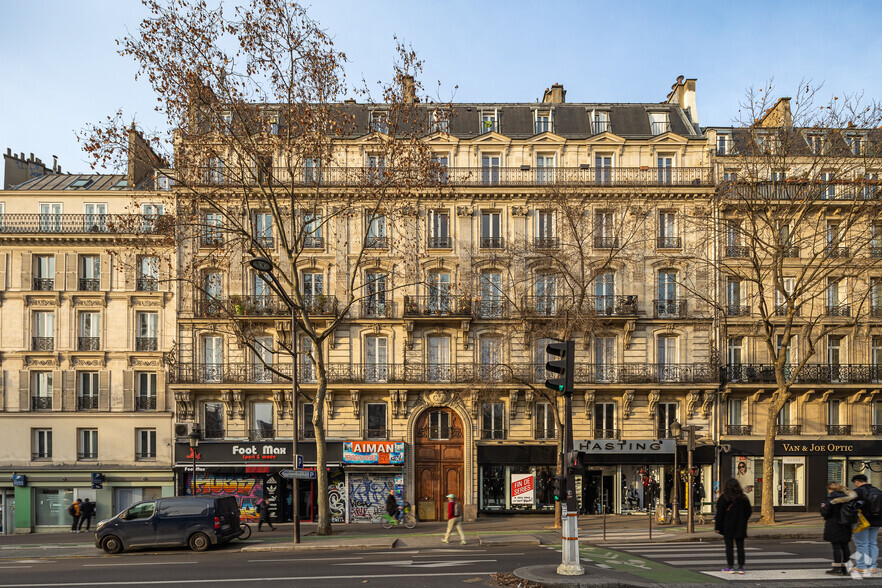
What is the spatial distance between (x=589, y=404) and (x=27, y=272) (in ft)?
83.7

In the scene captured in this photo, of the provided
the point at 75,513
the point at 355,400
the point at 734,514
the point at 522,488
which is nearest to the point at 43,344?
the point at 75,513

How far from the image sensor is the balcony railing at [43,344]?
32875 millimetres

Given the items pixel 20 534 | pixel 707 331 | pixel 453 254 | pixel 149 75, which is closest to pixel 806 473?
pixel 707 331

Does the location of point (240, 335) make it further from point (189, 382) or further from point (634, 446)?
point (634, 446)

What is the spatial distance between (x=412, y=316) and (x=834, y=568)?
67.0 feet

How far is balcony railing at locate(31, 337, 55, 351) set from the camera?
32.9 m

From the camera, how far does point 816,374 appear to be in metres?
31.9

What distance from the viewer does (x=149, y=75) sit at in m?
21.7

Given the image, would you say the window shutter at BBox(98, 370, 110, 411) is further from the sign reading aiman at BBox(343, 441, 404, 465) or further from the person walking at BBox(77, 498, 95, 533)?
the sign reading aiman at BBox(343, 441, 404, 465)

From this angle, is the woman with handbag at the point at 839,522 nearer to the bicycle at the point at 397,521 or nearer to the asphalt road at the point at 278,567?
the asphalt road at the point at 278,567

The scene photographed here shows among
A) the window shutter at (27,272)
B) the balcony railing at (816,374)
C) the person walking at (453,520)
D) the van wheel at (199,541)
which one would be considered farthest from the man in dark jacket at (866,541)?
the window shutter at (27,272)

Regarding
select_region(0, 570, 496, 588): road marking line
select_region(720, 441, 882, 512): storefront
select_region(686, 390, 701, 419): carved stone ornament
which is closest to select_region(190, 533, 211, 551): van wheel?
select_region(0, 570, 496, 588): road marking line

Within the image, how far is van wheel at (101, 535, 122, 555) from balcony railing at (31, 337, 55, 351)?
1541 centimetres

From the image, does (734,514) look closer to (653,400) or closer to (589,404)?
(589,404)
